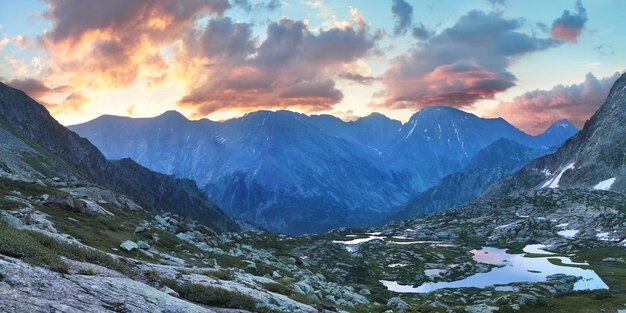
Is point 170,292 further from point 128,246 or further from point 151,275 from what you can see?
point 128,246

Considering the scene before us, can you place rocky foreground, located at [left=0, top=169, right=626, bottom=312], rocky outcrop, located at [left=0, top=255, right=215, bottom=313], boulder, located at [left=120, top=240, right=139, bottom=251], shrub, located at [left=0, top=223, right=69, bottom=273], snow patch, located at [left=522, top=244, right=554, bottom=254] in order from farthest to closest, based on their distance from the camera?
1. snow patch, located at [left=522, top=244, right=554, bottom=254]
2. boulder, located at [left=120, top=240, right=139, bottom=251]
3. shrub, located at [left=0, top=223, right=69, bottom=273]
4. rocky foreground, located at [left=0, top=169, right=626, bottom=312]
5. rocky outcrop, located at [left=0, top=255, right=215, bottom=313]

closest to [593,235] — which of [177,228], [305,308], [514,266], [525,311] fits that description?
[514,266]

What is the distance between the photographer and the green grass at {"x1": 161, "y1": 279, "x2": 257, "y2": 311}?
87.5 feet

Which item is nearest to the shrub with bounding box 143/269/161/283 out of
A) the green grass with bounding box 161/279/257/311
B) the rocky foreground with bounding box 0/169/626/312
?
the rocky foreground with bounding box 0/169/626/312

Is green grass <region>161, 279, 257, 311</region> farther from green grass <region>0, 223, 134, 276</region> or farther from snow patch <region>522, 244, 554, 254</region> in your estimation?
snow patch <region>522, 244, 554, 254</region>

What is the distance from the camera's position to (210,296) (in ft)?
88.7

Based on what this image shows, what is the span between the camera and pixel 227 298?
27.5 meters

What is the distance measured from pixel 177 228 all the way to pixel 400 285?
229 feet

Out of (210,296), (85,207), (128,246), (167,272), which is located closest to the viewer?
(210,296)

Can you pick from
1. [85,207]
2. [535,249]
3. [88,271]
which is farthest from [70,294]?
[535,249]

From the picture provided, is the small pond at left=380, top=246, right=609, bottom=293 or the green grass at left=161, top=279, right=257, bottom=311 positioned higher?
the green grass at left=161, top=279, right=257, bottom=311

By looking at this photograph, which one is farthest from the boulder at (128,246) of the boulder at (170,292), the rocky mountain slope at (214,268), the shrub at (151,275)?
the boulder at (170,292)

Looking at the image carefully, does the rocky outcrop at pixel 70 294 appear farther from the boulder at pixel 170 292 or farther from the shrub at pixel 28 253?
the boulder at pixel 170 292

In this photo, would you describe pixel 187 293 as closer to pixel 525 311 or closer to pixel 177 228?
pixel 525 311
